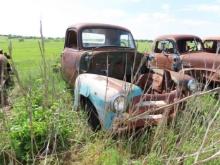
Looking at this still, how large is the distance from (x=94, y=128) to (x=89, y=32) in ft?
10.6

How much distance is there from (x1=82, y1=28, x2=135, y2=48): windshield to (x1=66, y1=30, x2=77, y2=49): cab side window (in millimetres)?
407

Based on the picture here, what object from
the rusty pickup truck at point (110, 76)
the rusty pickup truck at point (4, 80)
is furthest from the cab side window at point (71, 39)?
the rusty pickup truck at point (4, 80)

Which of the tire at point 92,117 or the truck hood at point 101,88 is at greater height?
the truck hood at point 101,88

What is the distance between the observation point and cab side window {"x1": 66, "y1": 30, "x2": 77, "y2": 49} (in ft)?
25.7

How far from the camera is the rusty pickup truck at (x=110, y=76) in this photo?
12.8 ft

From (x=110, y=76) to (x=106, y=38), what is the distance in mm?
1619

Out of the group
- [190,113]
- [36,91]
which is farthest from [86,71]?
[190,113]

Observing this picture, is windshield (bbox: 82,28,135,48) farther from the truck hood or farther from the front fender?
the front fender

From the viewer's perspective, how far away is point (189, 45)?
34.3 feet

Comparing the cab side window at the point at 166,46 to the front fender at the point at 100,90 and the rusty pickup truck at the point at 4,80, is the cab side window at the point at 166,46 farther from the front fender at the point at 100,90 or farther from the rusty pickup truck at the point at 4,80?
the front fender at the point at 100,90

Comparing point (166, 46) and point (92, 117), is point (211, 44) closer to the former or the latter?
point (166, 46)

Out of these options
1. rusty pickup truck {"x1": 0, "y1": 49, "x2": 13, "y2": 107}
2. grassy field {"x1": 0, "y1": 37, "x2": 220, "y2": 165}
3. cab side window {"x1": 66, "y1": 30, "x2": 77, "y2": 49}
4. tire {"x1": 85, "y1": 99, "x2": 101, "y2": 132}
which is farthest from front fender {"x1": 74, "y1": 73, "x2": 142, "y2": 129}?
cab side window {"x1": 66, "y1": 30, "x2": 77, "y2": 49}

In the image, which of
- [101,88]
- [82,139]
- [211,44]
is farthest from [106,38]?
[211,44]

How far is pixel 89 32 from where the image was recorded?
7.48 metres
